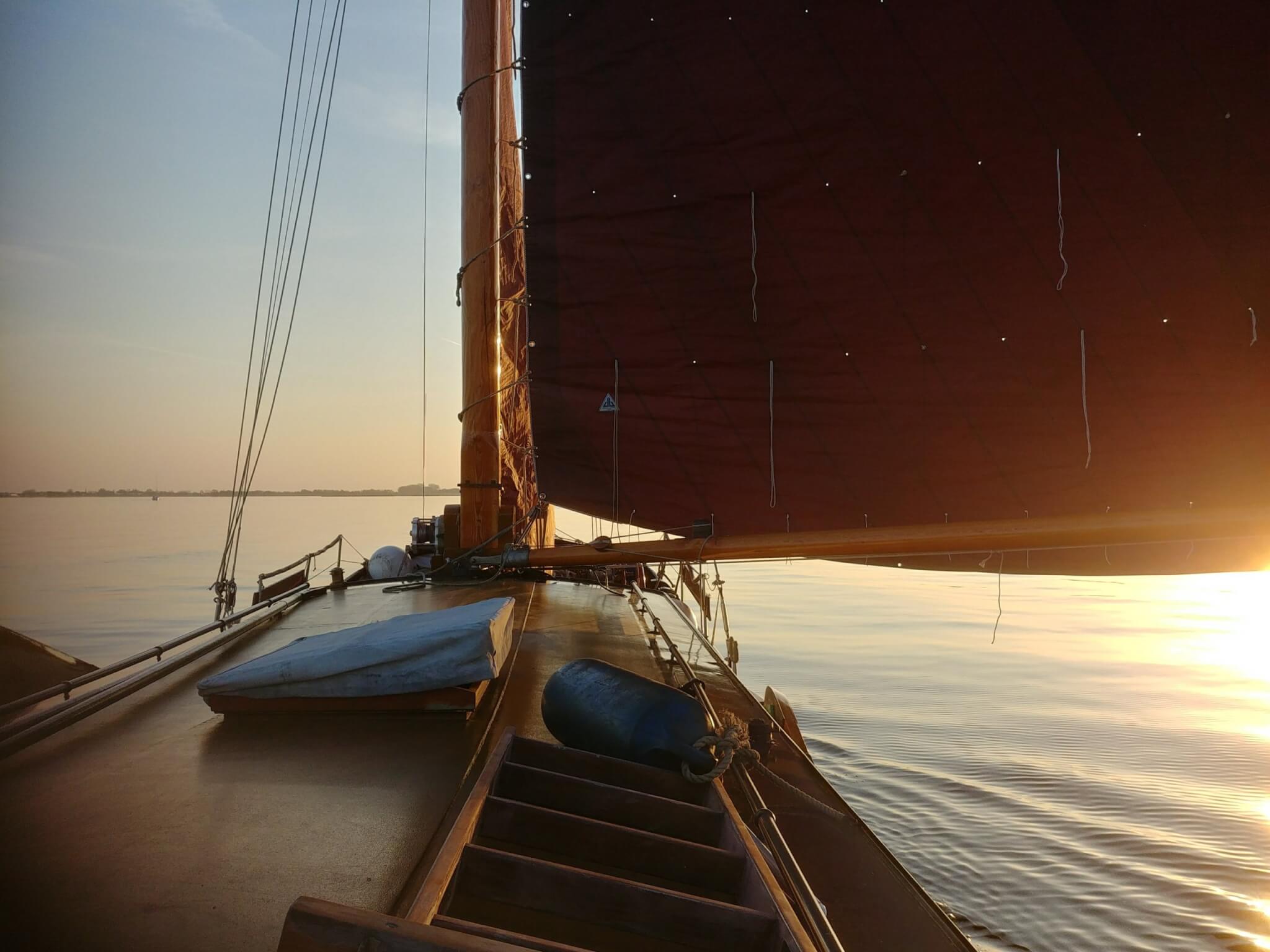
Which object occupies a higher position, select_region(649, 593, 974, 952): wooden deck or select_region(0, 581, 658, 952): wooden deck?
select_region(0, 581, 658, 952): wooden deck

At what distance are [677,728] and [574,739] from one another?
43cm

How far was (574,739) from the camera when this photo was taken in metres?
2.70

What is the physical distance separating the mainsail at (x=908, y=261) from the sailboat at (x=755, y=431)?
15mm

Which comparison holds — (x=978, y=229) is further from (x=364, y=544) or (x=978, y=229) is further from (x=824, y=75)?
(x=364, y=544)

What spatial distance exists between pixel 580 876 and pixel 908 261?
322cm

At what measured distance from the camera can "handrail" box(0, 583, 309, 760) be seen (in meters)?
2.85

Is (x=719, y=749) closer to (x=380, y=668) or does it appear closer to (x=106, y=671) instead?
(x=380, y=668)

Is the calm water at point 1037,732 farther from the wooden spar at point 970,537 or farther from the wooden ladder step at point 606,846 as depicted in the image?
the wooden spar at point 970,537

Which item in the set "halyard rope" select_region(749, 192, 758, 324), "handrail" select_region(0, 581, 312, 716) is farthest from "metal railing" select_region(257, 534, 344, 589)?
"halyard rope" select_region(749, 192, 758, 324)

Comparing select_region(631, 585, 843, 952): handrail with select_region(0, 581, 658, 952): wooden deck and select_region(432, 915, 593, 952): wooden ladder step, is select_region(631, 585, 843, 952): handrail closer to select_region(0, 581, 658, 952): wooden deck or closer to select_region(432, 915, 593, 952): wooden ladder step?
select_region(432, 915, 593, 952): wooden ladder step

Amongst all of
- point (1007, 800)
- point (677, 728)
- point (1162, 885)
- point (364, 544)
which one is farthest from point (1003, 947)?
point (364, 544)

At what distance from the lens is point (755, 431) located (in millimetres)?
4258

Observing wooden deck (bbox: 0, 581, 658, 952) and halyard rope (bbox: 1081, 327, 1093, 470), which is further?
halyard rope (bbox: 1081, 327, 1093, 470)

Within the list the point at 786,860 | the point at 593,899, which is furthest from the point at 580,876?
the point at 786,860
